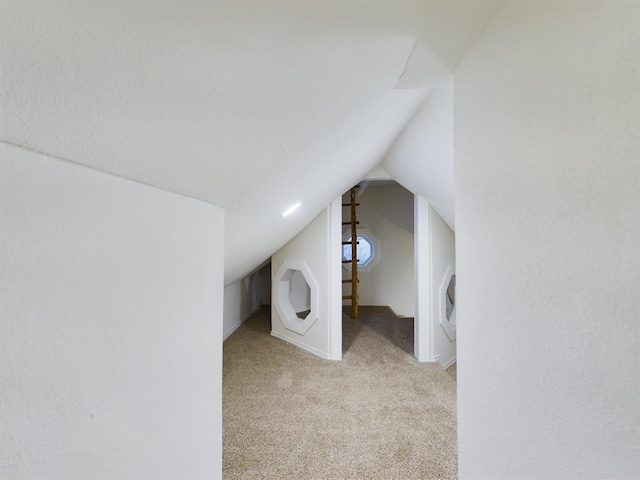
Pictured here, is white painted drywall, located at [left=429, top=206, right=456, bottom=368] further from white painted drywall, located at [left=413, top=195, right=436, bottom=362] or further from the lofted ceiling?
the lofted ceiling

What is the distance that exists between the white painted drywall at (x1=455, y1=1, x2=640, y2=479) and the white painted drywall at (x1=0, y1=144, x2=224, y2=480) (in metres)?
0.91

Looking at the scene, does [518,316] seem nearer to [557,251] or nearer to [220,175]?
[557,251]

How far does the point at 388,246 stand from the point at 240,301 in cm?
325

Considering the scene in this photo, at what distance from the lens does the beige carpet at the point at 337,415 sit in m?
1.80

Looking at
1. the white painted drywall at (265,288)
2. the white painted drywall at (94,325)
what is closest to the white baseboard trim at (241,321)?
the white painted drywall at (265,288)

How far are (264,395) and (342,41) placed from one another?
2729 millimetres

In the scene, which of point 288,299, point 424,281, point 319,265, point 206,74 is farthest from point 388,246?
point 206,74

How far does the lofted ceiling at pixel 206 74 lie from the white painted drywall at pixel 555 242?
262 millimetres

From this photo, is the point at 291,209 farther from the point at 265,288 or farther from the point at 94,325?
the point at 265,288

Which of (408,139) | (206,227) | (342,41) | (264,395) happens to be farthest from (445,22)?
(264,395)

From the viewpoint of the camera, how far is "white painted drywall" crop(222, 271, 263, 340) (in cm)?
413

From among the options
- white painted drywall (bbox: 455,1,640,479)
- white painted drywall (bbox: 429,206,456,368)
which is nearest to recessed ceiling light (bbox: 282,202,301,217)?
white painted drywall (bbox: 455,1,640,479)

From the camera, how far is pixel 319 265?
354cm

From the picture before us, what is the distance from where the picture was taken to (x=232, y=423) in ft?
7.25
